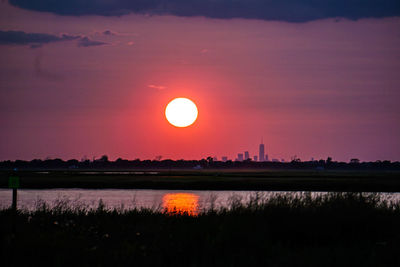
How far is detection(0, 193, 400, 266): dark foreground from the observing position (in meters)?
14.7

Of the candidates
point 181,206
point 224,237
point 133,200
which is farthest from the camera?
point 181,206

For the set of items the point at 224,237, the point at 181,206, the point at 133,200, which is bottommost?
the point at 181,206

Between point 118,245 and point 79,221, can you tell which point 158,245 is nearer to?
point 118,245

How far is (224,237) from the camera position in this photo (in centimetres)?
1645

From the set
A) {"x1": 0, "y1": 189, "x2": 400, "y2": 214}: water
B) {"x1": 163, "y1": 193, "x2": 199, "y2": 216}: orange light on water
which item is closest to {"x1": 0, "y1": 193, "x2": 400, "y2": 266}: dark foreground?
{"x1": 163, "y1": 193, "x2": 199, "y2": 216}: orange light on water

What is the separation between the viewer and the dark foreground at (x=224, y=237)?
14680mm

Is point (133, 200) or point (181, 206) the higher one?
point (133, 200)

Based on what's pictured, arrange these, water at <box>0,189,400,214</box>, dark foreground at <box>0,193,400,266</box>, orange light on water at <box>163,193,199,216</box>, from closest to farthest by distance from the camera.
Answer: dark foreground at <box>0,193,400,266</box> < orange light on water at <box>163,193,199,216</box> < water at <box>0,189,400,214</box>

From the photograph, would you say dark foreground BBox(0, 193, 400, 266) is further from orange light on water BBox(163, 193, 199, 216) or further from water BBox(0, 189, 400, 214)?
water BBox(0, 189, 400, 214)

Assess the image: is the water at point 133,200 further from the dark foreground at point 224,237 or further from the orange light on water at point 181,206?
the dark foreground at point 224,237

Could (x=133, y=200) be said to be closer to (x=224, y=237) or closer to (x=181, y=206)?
(x=181, y=206)

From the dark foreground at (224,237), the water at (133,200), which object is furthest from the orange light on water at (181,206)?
the dark foreground at (224,237)

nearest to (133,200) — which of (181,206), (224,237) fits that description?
(181,206)

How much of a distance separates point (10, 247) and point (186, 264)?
4943 millimetres
